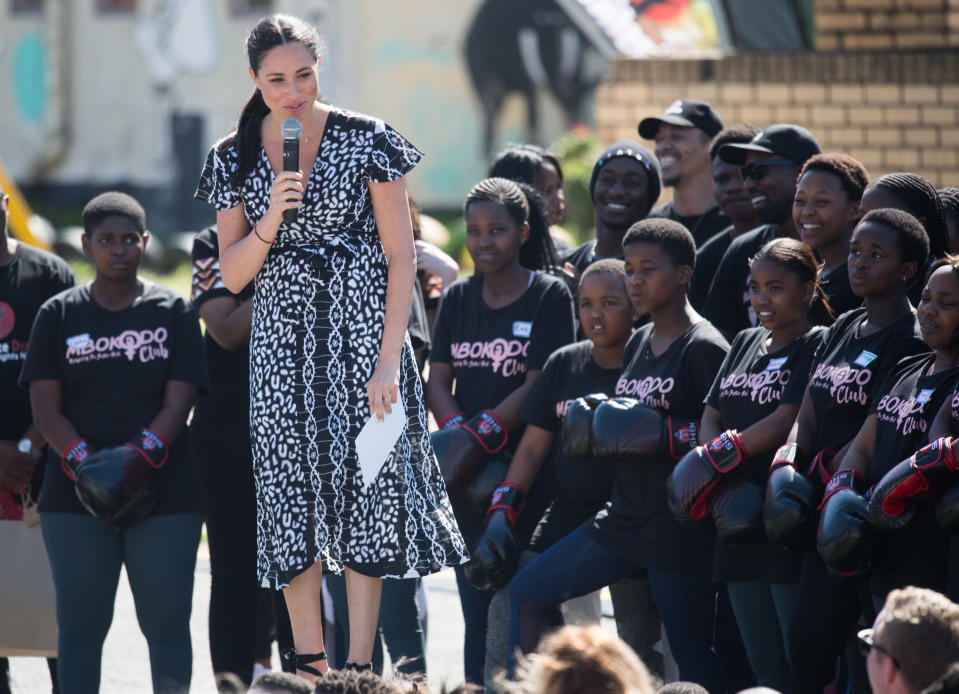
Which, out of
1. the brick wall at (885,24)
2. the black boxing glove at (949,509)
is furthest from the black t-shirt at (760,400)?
the brick wall at (885,24)

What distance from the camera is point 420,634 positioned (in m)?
4.87

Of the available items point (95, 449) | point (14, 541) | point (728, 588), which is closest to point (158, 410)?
point (95, 449)

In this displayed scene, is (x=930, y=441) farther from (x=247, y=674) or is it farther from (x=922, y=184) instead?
(x=247, y=674)

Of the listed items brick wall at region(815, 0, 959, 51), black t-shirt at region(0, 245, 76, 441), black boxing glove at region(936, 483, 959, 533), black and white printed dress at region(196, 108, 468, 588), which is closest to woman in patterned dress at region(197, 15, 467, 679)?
black and white printed dress at region(196, 108, 468, 588)

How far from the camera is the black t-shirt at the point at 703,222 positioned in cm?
616

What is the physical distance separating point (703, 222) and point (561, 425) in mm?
1608

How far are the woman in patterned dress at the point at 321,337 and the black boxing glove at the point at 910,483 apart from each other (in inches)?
48.2

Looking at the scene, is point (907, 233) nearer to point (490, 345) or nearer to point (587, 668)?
point (490, 345)

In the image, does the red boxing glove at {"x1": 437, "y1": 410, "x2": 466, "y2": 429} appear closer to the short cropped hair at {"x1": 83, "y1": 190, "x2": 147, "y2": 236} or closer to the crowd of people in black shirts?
the crowd of people in black shirts

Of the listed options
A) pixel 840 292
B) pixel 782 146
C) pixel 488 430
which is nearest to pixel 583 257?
pixel 782 146

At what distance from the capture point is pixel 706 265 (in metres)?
5.74

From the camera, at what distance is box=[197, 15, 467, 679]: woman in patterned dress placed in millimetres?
3844

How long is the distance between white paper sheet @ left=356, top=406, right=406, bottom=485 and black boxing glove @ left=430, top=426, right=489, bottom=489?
1.21 meters

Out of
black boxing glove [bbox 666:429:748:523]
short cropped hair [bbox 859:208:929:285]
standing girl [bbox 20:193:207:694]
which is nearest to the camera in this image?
short cropped hair [bbox 859:208:929:285]
